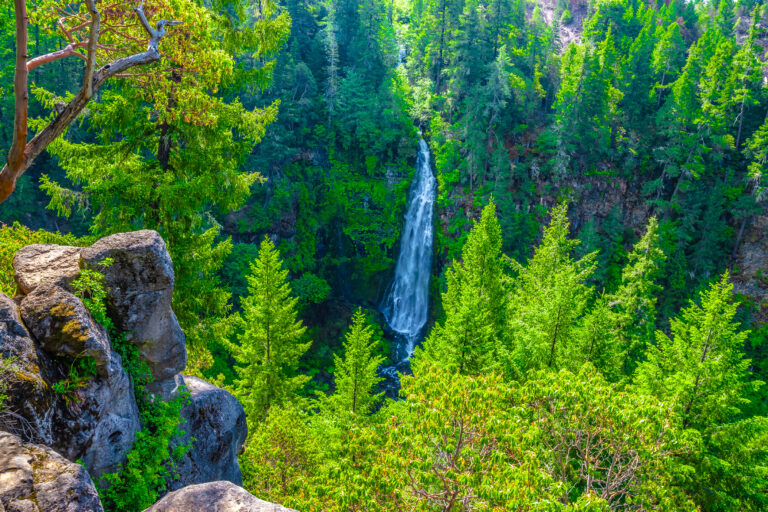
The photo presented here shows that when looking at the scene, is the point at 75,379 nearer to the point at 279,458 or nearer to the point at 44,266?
the point at 44,266

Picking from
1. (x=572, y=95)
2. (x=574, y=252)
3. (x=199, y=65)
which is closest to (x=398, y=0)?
(x=572, y=95)

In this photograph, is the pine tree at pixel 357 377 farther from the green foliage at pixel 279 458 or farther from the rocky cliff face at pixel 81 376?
the rocky cliff face at pixel 81 376

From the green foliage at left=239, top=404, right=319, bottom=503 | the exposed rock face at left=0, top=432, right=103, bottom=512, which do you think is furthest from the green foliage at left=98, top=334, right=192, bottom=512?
the green foliage at left=239, top=404, right=319, bottom=503

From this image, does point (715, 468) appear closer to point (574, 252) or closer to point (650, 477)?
point (650, 477)

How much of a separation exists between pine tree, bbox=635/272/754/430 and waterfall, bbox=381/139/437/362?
65.0 ft

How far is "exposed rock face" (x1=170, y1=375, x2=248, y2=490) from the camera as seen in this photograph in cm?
853

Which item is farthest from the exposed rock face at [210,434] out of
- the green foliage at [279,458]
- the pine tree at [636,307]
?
the pine tree at [636,307]

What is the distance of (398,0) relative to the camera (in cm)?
6994

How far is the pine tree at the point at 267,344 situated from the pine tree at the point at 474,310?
5.41 meters

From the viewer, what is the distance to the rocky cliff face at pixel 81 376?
439 centimetres

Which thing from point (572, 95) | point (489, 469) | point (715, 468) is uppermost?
point (572, 95)

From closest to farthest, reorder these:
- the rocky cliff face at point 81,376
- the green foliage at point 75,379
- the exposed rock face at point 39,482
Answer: the exposed rock face at point 39,482 < the rocky cliff face at point 81,376 < the green foliage at point 75,379

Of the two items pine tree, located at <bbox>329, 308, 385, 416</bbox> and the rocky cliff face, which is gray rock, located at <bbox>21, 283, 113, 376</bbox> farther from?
pine tree, located at <bbox>329, 308, 385, 416</bbox>

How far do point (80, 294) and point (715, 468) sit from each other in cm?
1654
